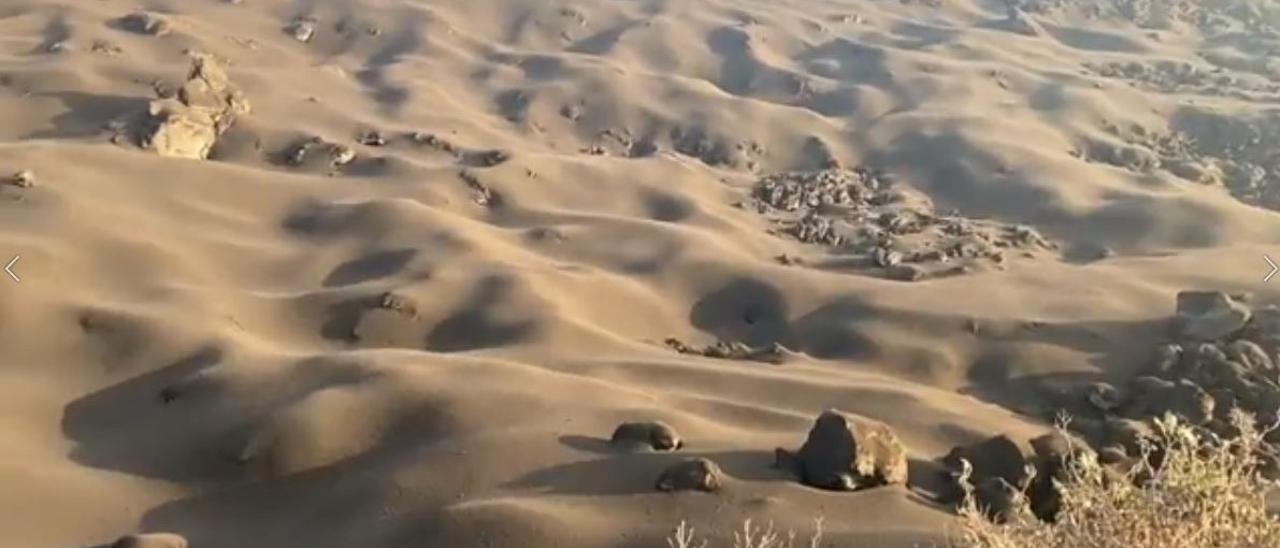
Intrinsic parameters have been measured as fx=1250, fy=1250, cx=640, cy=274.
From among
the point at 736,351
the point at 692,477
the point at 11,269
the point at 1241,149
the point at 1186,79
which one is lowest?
the point at 1186,79

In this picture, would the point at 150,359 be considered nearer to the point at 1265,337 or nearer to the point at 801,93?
the point at 1265,337

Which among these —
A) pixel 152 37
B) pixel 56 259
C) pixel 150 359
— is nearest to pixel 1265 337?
pixel 150 359

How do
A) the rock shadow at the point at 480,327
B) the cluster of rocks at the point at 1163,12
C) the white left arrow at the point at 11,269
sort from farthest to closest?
the cluster of rocks at the point at 1163,12, the rock shadow at the point at 480,327, the white left arrow at the point at 11,269

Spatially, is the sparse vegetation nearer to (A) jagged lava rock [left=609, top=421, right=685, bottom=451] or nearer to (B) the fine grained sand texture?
(B) the fine grained sand texture

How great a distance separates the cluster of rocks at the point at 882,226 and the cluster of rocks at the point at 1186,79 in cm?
753

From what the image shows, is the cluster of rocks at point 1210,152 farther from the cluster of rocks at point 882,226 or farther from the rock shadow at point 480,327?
the rock shadow at point 480,327

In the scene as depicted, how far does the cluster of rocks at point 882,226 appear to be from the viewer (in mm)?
12156

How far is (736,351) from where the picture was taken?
9836 mm

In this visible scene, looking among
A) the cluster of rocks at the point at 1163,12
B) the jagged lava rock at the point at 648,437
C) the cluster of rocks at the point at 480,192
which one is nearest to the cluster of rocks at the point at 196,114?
the cluster of rocks at the point at 480,192

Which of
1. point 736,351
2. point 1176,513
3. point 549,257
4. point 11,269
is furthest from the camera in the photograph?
point 549,257

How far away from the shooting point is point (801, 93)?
19.9 meters


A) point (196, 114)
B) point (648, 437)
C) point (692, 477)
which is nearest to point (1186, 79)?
point (196, 114)

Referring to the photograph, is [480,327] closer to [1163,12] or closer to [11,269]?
[11,269]

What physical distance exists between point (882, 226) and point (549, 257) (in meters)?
4.04
